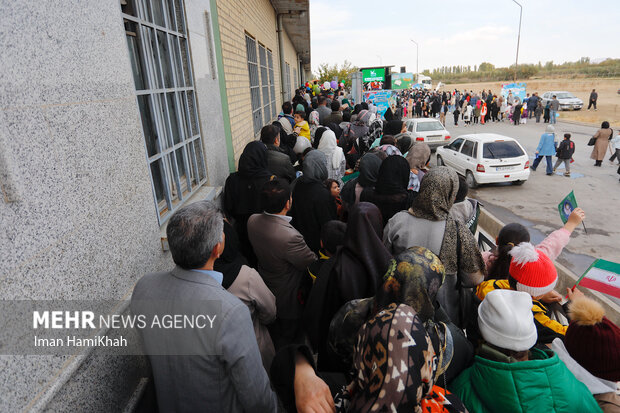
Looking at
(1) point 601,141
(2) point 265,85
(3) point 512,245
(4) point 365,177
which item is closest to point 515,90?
(1) point 601,141

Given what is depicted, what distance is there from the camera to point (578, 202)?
9.27 m

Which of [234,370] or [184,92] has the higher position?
[184,92]

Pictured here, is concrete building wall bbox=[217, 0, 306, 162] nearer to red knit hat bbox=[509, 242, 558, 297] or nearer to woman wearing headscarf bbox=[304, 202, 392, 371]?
woman wearing headscarf bbox=[304, 202, 392, 371]

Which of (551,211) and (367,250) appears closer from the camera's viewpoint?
(367,250)

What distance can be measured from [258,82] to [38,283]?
347 inches

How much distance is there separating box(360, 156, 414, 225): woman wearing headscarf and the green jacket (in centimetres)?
237

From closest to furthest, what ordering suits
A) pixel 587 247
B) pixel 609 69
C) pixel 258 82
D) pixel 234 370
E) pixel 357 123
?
pixel 234 370 → pixel 587 247 → pixel 357 123 → pixel 258 82 → pixel 609 69

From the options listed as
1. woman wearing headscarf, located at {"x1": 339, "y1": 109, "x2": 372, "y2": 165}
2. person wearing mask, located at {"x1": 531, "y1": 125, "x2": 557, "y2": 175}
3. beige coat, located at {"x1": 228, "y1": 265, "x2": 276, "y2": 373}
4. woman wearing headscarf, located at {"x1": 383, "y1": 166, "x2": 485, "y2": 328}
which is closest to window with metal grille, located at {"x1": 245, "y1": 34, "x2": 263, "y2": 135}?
woman wearing headscarf, located at {"x1": 339, "y1": 109, "x2": 372, "y2": 165}

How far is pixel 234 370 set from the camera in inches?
64.5

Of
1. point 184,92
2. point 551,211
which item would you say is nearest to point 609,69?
point 551,211

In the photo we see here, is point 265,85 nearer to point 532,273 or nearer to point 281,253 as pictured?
point 281,253

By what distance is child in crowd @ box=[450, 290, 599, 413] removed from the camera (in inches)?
64.3

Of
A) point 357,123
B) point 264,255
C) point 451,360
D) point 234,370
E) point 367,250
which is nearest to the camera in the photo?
point 234,370

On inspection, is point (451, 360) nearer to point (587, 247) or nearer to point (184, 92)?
point (184, 92)
